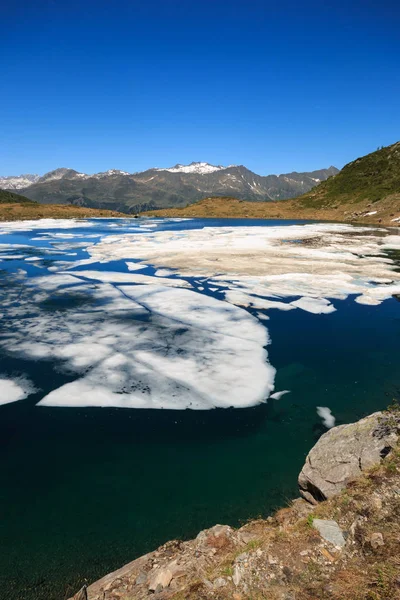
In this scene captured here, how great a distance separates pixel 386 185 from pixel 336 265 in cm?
9427

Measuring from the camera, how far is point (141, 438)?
836cm

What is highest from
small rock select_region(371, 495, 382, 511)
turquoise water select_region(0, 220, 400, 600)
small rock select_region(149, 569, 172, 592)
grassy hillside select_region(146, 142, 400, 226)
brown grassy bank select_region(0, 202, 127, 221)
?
grassy hillside select_region(146, 142, 400, 226)

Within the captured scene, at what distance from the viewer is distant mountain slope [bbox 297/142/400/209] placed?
10369cm

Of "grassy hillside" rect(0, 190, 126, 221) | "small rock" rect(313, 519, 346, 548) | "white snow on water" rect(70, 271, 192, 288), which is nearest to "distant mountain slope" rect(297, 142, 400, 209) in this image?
"grassy hillside" rect(0, 190, 126, 221)

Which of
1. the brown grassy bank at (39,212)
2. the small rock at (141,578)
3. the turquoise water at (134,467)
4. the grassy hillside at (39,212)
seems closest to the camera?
the small rock at (141,578)

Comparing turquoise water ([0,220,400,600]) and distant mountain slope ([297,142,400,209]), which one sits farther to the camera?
distant mountain slope ([297,142,400,209])

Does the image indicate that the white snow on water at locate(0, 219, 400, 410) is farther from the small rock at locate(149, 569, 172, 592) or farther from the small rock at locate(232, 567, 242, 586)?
the small rock at locate(232, 567, 242, 586)

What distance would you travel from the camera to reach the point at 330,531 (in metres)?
4.86

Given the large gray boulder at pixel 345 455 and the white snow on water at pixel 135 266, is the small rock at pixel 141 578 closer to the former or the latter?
the large gray boulder at pixel 345 455

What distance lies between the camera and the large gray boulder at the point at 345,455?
6277mm

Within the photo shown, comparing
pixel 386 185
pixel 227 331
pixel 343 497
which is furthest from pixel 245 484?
pixel 386 185

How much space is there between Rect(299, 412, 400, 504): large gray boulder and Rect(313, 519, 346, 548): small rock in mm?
1070

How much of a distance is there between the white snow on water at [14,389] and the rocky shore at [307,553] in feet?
20.8

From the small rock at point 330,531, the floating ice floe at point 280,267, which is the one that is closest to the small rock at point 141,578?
the small rock at point 330,531
